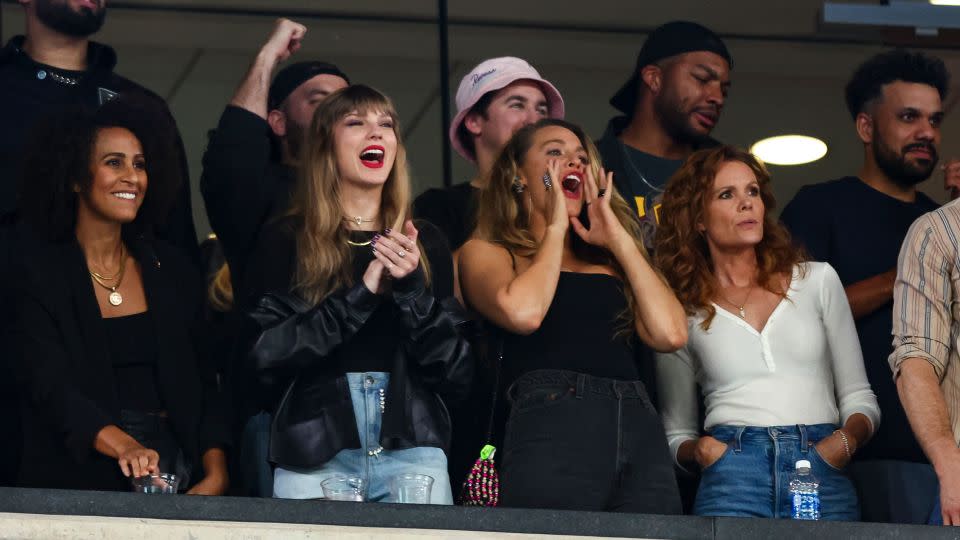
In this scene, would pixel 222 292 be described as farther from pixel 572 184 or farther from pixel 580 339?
pixel 580 339

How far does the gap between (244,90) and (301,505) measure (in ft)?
5.82

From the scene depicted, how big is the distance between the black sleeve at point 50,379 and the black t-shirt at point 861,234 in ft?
7.22

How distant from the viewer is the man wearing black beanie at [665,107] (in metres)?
6.16

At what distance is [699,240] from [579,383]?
938mm

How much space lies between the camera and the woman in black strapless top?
462cm

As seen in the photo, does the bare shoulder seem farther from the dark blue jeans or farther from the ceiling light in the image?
the ceiling light

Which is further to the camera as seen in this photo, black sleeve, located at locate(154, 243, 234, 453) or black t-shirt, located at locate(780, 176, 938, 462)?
black t-shirt, located at locate(780, 176, 938, 462)

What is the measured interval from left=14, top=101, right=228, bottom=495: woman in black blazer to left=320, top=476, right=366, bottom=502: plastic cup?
18.8 inches

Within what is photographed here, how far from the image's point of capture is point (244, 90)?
568cm

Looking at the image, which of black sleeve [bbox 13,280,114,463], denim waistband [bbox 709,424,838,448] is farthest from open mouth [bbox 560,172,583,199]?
black sleeve [bbox 13,280,114,463]

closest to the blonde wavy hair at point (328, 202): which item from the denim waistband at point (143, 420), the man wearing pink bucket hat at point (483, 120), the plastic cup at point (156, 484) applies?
the man wearing pink bucket hat at point (483, 120)

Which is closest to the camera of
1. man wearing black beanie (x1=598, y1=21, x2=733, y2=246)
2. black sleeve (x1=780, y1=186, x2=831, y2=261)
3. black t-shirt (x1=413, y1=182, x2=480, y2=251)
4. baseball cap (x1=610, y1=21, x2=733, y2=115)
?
black t-shirt (x1=413, y1=182, x2=480, y2=251)

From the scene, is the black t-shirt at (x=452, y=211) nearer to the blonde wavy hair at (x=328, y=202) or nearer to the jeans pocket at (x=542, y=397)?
the blonde wavy hair at (x=328, y=202)

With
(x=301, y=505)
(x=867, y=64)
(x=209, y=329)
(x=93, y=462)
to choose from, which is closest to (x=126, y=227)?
(x=209, y=329)
